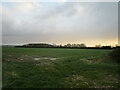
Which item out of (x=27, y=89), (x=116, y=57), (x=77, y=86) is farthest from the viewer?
(x=116, y=57)

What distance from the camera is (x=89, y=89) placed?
6.34 m

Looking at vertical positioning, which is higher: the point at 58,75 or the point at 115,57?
the point at 115,57

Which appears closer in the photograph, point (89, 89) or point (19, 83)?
point (89, 89)

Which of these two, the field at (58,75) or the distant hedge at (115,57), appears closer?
the field at (58,75)

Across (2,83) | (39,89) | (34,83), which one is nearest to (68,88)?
(39,89)

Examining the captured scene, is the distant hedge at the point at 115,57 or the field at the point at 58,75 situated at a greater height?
the distant hedge at the point at 115,57

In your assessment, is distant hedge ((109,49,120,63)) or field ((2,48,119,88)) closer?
field ((2,48,119,88))

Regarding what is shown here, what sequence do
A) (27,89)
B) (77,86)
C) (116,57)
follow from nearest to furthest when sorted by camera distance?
(27,89), (77,86), (116,57)

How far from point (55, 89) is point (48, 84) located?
71 cm

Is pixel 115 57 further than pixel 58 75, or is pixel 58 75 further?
pixel 115 57

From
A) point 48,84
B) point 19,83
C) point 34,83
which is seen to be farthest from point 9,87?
point 48,84

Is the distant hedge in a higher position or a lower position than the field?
higher

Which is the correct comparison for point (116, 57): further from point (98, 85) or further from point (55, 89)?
point (55, 89)

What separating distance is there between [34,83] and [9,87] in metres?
1.35
